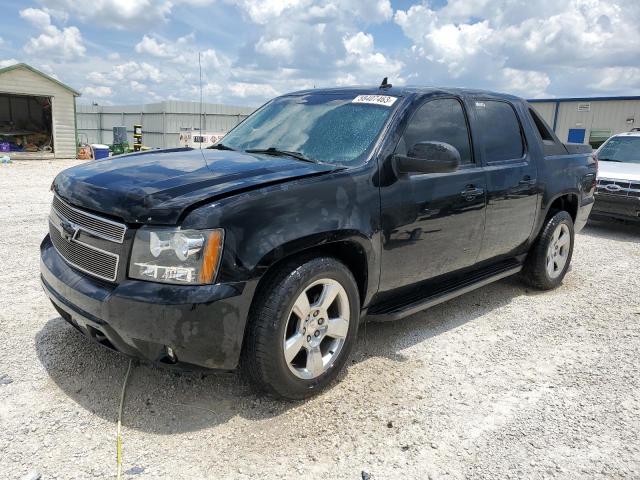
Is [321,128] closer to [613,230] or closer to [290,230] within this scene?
[290,230]

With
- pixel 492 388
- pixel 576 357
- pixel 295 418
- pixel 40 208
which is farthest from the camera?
pixel 40 208

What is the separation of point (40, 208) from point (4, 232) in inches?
89.5

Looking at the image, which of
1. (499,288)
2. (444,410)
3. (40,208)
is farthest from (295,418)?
(40,208)

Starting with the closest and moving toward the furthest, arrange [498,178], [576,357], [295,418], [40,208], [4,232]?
[295,418], [576,357], [498,178], [4,232], [40,208]

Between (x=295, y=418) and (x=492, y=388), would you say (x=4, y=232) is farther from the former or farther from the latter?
(x=492, y=388)

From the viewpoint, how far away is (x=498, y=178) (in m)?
4.25

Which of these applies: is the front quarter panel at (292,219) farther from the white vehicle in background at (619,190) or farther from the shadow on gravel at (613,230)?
the shadow on gravel at (613,230)

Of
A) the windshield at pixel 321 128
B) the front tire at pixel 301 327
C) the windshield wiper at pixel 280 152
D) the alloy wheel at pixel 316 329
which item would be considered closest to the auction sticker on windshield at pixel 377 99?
the windshield at pixel 321 128

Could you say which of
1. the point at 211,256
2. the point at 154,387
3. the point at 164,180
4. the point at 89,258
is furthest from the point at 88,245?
the point at 154,387

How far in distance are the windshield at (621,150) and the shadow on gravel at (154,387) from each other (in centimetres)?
767

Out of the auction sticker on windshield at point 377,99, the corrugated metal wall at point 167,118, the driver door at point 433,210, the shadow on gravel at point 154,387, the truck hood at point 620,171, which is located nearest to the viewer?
the shadow on gravel at point 154,387

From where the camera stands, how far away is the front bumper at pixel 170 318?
251 centimetres

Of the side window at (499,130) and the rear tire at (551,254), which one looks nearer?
the side window at (499,130)

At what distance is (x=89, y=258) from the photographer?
2.81 meters
